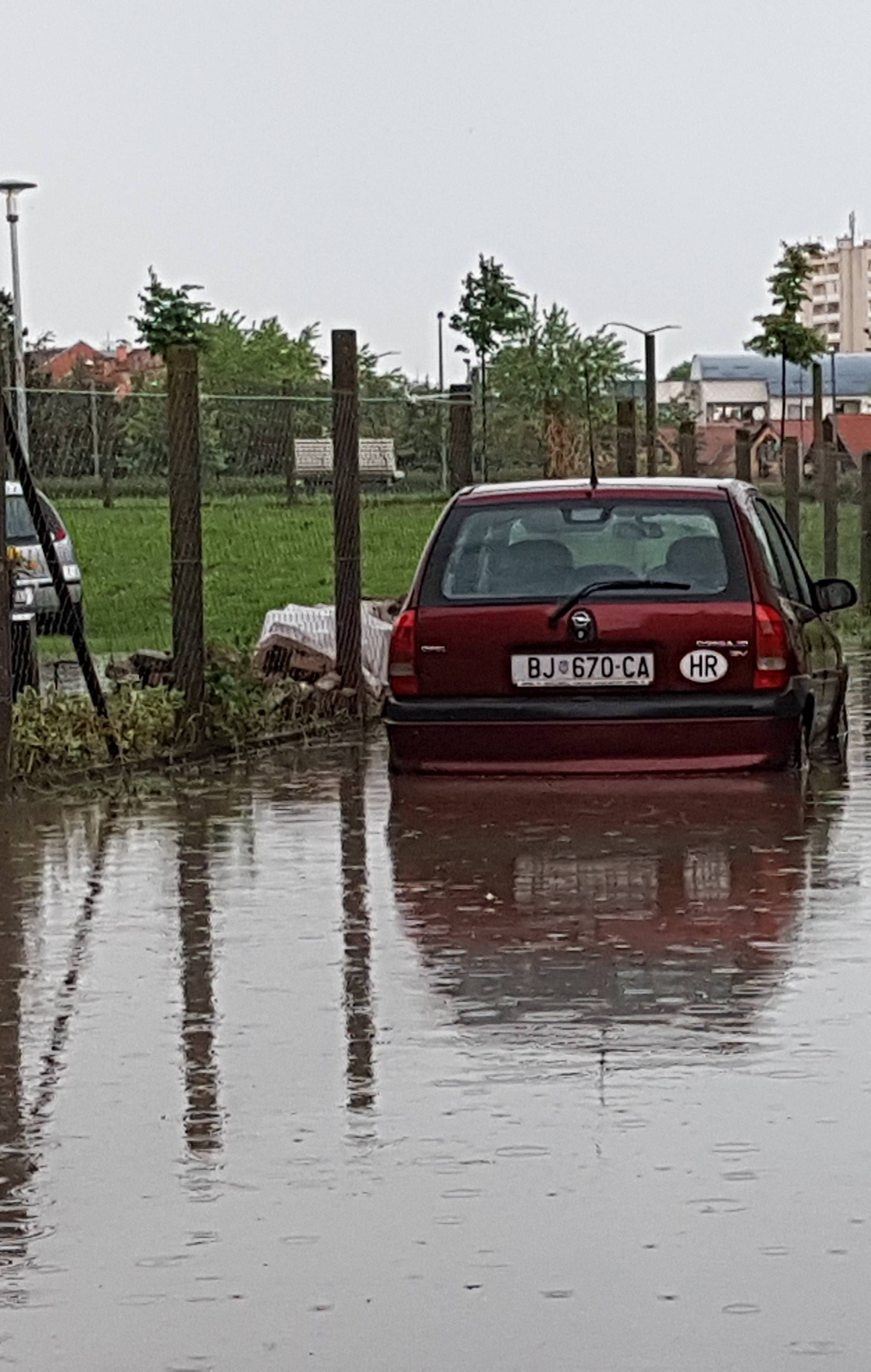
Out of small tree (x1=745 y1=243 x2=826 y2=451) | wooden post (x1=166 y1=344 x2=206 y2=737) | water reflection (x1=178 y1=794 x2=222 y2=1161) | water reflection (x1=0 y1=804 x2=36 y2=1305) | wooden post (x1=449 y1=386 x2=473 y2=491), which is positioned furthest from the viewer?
small tree (x1=745 y1=243 x2=826 y2=451)

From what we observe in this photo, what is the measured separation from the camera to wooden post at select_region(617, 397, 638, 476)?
2259cm

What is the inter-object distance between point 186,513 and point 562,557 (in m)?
3.04

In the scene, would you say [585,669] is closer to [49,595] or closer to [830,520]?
[49,595]

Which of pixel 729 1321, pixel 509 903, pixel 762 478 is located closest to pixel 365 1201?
pixel 729 1321

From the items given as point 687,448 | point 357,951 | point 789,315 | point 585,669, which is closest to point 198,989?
point 357,951

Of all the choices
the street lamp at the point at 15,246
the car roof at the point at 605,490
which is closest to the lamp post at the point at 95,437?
the car roof at the point at 605,490

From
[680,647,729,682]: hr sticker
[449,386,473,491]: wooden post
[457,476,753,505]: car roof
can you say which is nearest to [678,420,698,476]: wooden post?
[449,386,473,491]: wooden post

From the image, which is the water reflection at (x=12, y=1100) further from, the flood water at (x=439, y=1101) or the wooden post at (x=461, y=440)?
the wooden post at (x=461, y=440)

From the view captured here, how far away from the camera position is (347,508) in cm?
1778

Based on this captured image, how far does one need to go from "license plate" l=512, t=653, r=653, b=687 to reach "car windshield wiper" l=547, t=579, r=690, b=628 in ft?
0.75

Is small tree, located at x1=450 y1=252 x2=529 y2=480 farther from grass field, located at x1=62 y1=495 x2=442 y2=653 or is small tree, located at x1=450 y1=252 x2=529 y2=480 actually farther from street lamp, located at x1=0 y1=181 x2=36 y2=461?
grass field, located at x1=62 y1=495 x2=442 y2=653

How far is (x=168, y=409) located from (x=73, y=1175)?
9.27m

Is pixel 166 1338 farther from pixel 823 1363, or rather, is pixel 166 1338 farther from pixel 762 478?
pixel 762 478

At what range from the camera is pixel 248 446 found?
17.3 m
